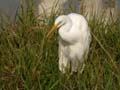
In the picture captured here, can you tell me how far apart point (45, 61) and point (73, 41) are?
0.19 meters

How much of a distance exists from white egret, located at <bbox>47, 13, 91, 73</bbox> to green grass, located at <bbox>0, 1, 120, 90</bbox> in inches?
1.8

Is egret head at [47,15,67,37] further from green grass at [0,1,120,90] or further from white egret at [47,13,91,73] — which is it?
green grass at [0,1,120,90]

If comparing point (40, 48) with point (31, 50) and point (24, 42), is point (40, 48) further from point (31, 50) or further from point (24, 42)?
point (24, 42)

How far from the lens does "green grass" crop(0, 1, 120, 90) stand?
2203mm

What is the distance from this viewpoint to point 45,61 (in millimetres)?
2408

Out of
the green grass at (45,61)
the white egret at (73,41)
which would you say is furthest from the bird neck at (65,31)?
the green grass at (45,61)

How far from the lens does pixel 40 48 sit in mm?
2473

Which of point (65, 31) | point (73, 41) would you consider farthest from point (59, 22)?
point (73, 41)

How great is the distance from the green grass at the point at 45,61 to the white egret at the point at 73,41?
0.05 metres

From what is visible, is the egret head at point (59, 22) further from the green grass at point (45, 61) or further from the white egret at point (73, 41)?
the green grass at point (45, 61)

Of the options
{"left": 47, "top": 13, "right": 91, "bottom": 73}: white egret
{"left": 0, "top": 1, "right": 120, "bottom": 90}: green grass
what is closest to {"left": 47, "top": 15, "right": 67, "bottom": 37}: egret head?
{"left": 47, "top": 13, "right": 91, "bottom": 73}: white egret

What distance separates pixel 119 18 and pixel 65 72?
0.77 metres

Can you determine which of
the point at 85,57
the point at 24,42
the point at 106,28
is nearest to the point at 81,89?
the point at 85,57

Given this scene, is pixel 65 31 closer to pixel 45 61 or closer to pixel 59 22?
pixel 59 22
